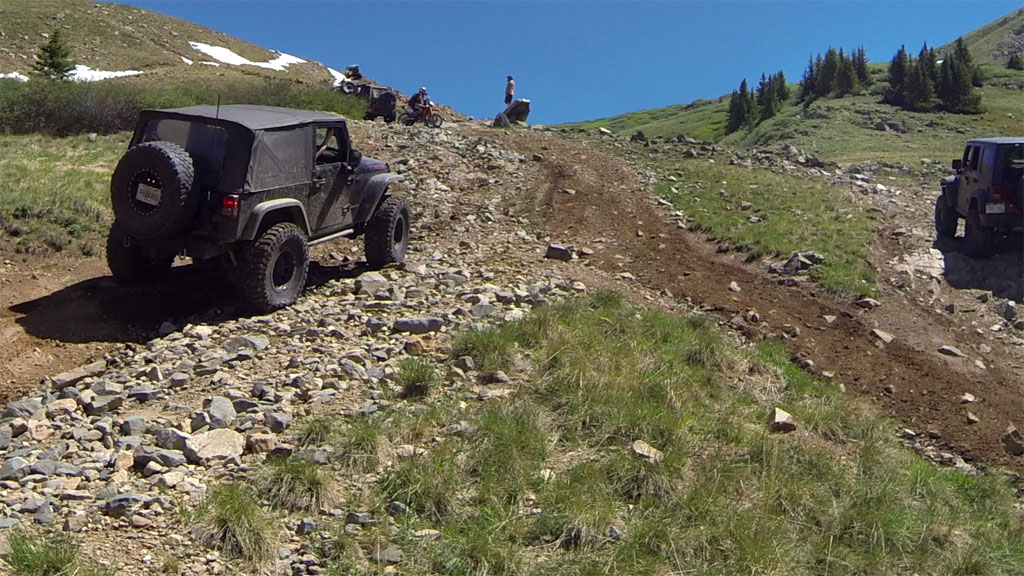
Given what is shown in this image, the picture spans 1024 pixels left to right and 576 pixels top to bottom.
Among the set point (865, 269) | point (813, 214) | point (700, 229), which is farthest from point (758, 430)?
point (813, 214)

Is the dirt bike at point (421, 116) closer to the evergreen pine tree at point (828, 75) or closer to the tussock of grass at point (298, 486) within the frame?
the tussock of grass at point (298, 486)

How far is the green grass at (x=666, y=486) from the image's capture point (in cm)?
527

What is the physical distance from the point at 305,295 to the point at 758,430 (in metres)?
4.79

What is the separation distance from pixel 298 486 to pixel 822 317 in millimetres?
7197

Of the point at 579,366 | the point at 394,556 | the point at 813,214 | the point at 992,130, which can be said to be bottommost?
the point at 394,556

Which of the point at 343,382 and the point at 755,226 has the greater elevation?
the point at 755,226

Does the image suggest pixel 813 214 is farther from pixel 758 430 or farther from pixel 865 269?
pixel 758 430

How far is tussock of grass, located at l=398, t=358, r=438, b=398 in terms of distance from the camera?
277 inches

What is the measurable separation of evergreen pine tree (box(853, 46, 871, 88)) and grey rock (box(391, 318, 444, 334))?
71.3m

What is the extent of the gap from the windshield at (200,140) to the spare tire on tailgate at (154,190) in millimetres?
203

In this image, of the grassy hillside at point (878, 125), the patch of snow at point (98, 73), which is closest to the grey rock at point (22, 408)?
the grassy hillside at point (878, 125)

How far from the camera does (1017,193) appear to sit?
12648mm

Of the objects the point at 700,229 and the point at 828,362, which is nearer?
the point at 828,362

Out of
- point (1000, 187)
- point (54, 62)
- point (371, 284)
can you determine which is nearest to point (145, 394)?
point (371, 284)
